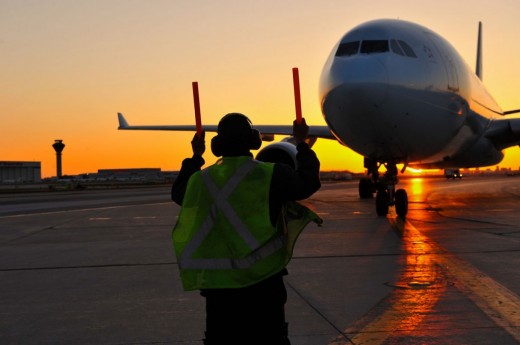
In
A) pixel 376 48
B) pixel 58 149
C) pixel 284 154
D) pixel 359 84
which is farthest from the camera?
pixel 58 149

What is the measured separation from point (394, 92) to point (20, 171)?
146813 mm

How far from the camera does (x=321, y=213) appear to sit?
15.4 m

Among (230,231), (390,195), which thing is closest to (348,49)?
(390,195)

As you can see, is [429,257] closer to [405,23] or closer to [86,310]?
[86,310]

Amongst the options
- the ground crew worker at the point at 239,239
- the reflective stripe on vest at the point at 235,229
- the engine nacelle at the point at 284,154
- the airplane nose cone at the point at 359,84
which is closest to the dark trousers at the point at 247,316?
the ground crew worker at the point at 239,239

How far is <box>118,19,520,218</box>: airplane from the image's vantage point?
38.2ft

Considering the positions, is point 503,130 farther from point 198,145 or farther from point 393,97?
point 198,145

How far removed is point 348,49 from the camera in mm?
12477

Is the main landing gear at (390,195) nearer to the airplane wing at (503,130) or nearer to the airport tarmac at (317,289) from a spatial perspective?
the airport tarmac at (317,289)

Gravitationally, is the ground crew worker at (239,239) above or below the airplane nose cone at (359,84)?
below

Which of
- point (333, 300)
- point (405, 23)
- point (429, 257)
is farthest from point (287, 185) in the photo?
point (405, 23)

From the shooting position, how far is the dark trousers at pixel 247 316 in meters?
2.71

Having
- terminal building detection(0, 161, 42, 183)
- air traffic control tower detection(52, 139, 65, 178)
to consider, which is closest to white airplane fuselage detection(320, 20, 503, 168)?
air traffic control tower detection(52, 139, 65, 178)

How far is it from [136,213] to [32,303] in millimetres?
11434
